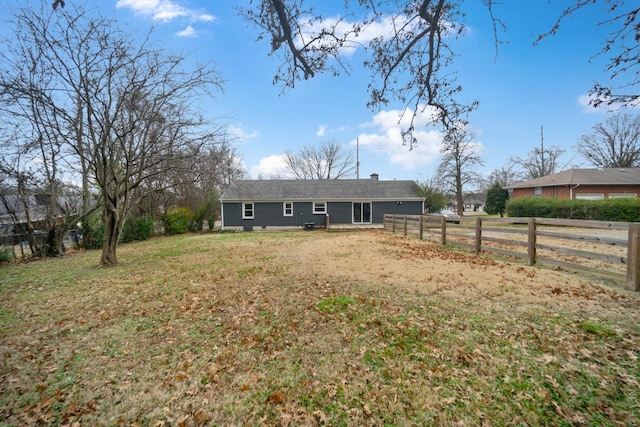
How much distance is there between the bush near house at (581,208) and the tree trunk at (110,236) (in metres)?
24.9

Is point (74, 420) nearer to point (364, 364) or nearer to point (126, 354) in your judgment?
point (126, 354)

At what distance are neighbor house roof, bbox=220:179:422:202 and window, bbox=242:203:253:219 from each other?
56 cm

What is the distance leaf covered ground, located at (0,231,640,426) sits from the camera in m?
2.31

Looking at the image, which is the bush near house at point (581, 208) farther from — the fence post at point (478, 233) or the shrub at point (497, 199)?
the fence post at point (478, 233)

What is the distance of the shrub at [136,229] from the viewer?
15.8 meters

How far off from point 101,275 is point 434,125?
29.5 ft

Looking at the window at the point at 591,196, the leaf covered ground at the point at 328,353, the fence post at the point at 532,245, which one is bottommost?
the leaf covered ground at the point at 328,353

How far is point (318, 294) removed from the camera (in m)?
5.04

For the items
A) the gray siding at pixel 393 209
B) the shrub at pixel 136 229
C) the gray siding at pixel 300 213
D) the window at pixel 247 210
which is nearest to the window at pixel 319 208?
the gray siding at pixel 300 213

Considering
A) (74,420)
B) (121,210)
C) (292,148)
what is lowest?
(74,420)

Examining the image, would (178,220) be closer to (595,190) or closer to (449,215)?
(449,215)

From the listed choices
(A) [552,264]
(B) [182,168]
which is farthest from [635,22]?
(B) [182,168]

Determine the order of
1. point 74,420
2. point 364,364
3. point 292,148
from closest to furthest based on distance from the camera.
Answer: point 74,420 → point 364,364 → point 292,148

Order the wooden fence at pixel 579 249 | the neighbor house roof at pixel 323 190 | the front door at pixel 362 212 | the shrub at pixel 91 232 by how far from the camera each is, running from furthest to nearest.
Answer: the front door at pixel 362 212
the neighbor house roof at pixel 323 190
the shrub at pixel 91 232
the wooden fence at pixel 579 249
